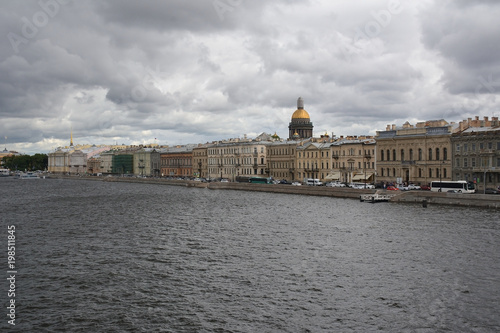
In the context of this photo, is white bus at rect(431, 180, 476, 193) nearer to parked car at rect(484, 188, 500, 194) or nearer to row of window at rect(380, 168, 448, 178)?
parked car at rect(484, 188, 500, 194)

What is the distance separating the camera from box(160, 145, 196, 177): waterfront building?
352 feet

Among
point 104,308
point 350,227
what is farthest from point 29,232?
point 350,227

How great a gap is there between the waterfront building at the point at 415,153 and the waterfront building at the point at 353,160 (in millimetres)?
2474

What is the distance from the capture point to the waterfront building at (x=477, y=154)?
46531 mm

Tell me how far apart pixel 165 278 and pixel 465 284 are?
10472mm

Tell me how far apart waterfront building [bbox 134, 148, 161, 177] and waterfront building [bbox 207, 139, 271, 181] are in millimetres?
27245

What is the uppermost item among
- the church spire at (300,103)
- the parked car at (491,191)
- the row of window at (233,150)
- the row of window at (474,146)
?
the church spire at (300,103)

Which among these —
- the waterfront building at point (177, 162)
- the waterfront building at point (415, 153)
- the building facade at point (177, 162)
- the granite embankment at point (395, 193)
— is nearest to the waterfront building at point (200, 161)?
the building facade at point (177, 162)

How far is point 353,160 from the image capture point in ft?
218

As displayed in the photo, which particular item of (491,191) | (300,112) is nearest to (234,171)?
(300,112)

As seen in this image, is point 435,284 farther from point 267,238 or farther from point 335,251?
point 267,238

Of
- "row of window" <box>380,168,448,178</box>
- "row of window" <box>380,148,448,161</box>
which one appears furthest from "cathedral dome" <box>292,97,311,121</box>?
"row of window" <box>380,168,448,178</box>

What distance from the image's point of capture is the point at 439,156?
52938 millimetres

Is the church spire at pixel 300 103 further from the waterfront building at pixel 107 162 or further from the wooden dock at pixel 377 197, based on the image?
the wooden dock at pixel 377 197
